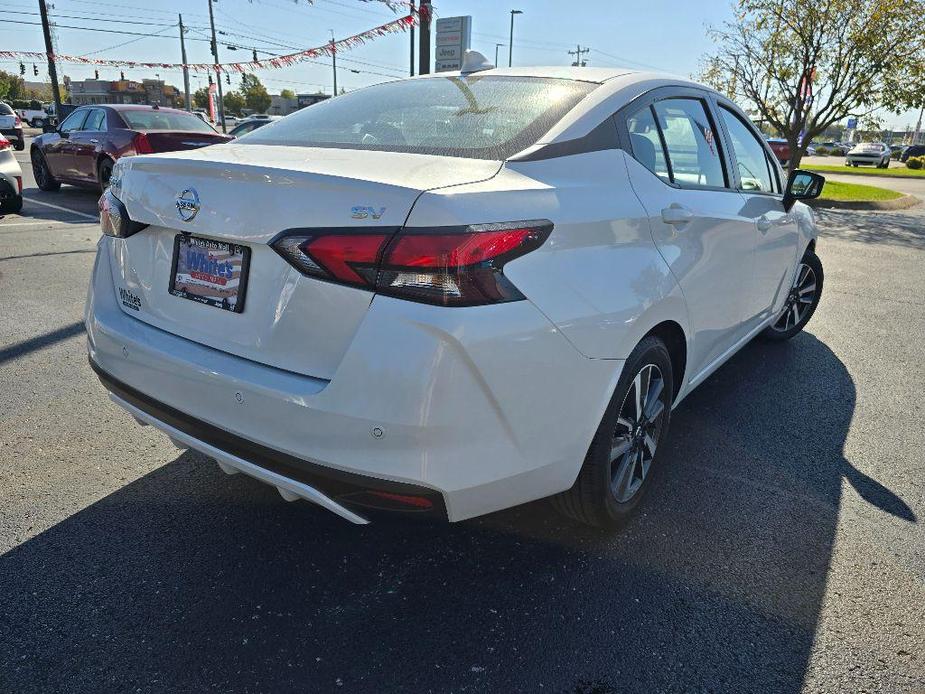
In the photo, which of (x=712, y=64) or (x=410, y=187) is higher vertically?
(x=712, y=64)

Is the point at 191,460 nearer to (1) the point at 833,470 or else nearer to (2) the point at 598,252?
(2) the point at 598,252

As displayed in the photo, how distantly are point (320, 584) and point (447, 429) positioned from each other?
0.89 m

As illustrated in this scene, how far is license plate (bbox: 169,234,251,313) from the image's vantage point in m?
1.99

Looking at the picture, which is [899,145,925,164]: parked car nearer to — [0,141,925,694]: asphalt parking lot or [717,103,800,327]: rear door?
[717,103,800,327]: rear door

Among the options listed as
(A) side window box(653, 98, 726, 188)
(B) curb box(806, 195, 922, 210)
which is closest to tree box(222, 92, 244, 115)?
(B) curb box(806, 195, 922, 210)

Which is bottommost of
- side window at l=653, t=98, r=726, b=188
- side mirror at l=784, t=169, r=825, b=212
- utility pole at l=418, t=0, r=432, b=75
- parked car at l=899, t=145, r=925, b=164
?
parked car at l=899, t=145, r=925, b=164

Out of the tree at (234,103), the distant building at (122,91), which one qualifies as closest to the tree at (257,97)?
the tree at (234,103)

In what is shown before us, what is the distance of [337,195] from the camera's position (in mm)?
1832

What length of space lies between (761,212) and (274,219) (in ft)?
8.87

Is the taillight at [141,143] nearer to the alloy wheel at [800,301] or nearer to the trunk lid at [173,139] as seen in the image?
the trunk lid at [173,139]

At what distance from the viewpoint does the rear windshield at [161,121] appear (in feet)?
34.0

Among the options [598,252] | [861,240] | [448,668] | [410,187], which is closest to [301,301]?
[410,187]

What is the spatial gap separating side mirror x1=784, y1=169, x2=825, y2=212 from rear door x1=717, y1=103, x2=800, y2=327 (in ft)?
0.17

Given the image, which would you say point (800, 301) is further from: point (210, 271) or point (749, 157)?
point (210, 271)
